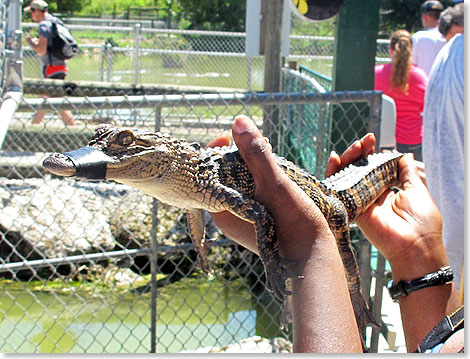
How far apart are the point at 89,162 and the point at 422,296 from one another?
1155 millimetres

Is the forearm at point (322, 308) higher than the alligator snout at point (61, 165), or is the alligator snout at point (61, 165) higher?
the alligator snout at point (61, 165)

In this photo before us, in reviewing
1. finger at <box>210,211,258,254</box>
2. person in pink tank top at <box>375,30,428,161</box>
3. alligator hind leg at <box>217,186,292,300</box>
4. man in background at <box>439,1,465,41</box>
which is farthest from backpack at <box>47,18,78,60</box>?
alligator hind leg at <box>217,186,292,300</box>

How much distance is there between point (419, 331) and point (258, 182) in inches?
29.1

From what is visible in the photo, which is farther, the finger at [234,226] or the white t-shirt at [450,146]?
the white t-shirt at [450,146]

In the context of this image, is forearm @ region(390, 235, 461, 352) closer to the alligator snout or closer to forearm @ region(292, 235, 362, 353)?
forearm @ region(292, 235, 362, 353)

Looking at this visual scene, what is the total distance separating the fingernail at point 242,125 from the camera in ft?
4.61

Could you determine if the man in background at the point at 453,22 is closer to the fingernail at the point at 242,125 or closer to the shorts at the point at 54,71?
the fingernail at the point at 242,125

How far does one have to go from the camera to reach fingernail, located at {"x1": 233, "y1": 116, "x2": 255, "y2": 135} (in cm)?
140

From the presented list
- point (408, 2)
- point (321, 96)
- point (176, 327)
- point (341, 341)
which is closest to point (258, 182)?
point (341, 341)

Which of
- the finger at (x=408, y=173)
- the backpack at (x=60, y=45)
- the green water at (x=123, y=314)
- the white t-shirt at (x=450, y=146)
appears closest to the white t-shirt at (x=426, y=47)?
the white t-shirt at (x=450, y=146)

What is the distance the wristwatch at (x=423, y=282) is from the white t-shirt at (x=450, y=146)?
3.36 feet

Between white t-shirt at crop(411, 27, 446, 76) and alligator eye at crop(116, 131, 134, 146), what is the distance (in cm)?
479

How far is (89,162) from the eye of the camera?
1.19 meters

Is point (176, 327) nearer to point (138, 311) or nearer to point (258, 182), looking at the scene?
point (138, 311)
